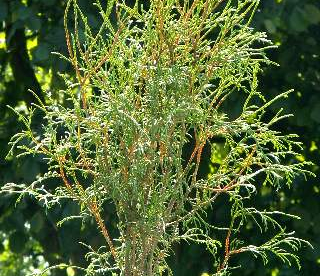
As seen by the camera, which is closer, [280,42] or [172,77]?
[172,77]

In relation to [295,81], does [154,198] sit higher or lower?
higher

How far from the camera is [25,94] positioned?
544 centimetres

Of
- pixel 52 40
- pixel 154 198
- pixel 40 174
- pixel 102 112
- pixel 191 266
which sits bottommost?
pixel 191 266

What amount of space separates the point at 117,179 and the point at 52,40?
2120mm

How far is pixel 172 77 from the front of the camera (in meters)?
2.34

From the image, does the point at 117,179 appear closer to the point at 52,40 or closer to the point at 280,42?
the point at 52,40

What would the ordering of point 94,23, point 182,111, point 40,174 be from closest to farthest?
point 182,111 → point 94,23 → point 40,174

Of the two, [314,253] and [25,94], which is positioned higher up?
[25,94]

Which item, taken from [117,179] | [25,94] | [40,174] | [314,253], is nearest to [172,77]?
[117,179]

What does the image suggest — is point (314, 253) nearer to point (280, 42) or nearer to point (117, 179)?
point (280, 42)

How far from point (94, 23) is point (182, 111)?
6.68 ft

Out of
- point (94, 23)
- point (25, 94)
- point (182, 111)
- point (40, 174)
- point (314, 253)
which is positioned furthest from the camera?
point (25, 94)

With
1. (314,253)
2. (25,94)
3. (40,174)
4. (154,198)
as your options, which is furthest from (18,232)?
(154,198)

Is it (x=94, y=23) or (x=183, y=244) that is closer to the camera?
(x=94, y=23)
